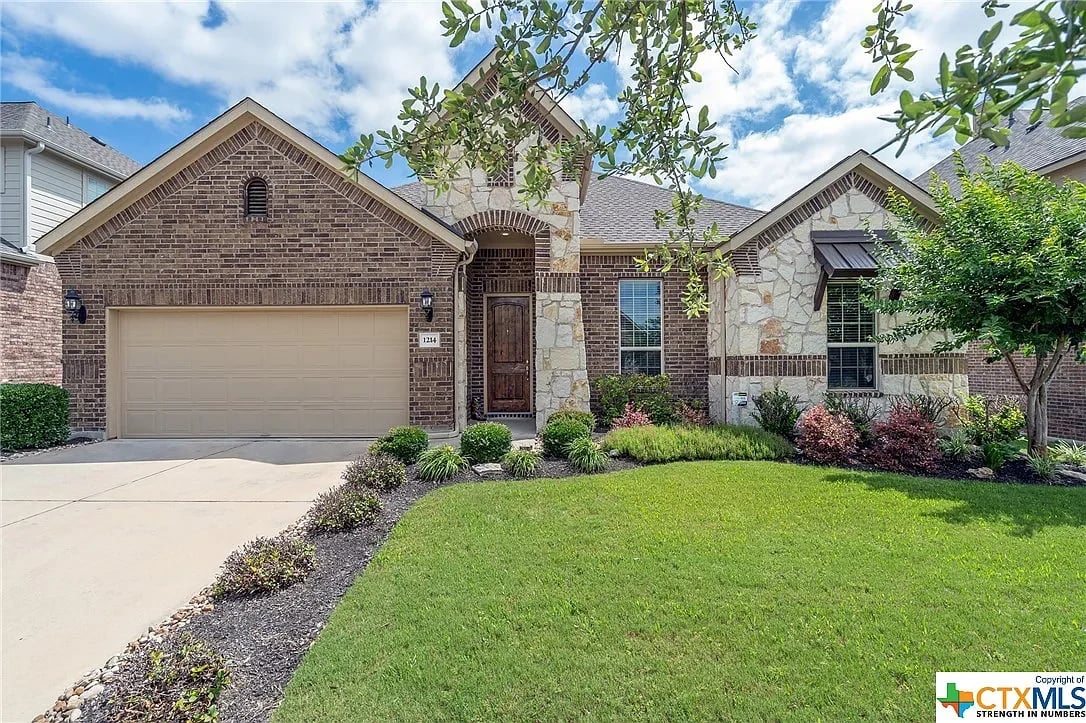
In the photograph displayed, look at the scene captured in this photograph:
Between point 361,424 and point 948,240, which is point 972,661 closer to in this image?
point 948,240

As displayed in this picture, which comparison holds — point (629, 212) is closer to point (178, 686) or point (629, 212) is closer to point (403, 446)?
point (403, 446)

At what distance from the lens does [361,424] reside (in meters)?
9.13

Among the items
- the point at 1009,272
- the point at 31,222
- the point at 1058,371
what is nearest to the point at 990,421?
the point at 1009,272

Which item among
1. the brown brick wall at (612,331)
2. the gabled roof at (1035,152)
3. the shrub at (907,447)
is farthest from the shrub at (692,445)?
the gabled roof at (1035,152)

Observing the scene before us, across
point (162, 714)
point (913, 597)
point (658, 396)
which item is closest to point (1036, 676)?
point (913, 597)

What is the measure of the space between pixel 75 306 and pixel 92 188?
817 cm

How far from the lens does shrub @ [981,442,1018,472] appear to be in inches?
262

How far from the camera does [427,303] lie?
8656mm

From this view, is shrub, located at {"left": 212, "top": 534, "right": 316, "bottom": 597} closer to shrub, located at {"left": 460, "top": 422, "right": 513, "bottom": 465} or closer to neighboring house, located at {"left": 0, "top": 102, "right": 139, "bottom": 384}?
shrub, located at {"left": 460, "top": 422, "right": 513, "bottom": 465}

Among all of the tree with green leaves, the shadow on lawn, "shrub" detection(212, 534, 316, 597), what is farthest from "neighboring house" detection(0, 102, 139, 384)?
the tree with green leaves

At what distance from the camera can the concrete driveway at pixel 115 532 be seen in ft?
9.95

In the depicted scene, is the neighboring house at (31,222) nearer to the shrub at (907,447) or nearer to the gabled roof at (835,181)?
the gabled roof at (835,181)

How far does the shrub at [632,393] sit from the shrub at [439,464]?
3881mm

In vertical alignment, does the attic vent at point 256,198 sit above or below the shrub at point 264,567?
above
